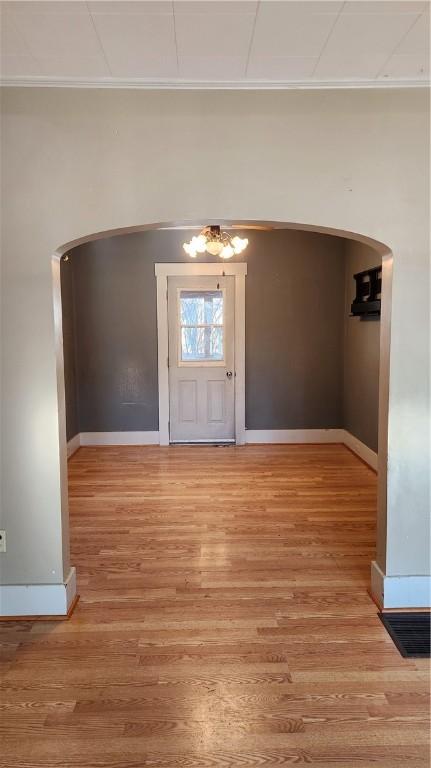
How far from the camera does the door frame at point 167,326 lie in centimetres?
550

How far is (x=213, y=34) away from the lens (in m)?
1.82

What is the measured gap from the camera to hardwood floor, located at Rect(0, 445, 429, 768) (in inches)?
65.2

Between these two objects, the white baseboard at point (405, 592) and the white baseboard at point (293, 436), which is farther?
the white baseboard at point (293, 436)

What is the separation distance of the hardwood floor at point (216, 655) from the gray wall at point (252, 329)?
2.10 m

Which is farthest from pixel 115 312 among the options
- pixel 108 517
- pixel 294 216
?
pixel 294 216

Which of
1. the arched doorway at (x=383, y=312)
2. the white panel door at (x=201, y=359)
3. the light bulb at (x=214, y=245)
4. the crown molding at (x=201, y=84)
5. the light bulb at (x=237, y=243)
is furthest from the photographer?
the white panel door at (x=201, y=359)

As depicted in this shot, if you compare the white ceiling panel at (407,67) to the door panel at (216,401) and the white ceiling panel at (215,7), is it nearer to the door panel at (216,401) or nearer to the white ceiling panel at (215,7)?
the white ceiling panel at (215,7)

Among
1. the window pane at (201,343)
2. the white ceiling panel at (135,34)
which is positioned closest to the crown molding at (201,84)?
the white ceiling panel at (135,34)

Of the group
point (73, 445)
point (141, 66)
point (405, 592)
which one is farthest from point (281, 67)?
point (73, 445)

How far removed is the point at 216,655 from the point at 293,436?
385 centimetres

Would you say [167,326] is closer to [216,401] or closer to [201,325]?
[201,325]

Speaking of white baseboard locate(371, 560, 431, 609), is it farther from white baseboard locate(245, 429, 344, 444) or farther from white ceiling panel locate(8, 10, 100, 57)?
white baseboard locate(245, 429, 344, 444)

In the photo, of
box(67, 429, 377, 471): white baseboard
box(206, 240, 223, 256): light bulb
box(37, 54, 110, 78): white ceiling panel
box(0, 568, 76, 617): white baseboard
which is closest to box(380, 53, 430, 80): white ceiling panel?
box(37, 54, 110, 78): white ceiling panel

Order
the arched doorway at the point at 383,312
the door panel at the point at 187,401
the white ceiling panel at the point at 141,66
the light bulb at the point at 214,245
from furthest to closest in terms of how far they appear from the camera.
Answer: the door panel at the point at 187,401
the light bulb at the point at 214,245
the arched doorway at the point at 383,312
the white ceiling panel at the point at 141,66
